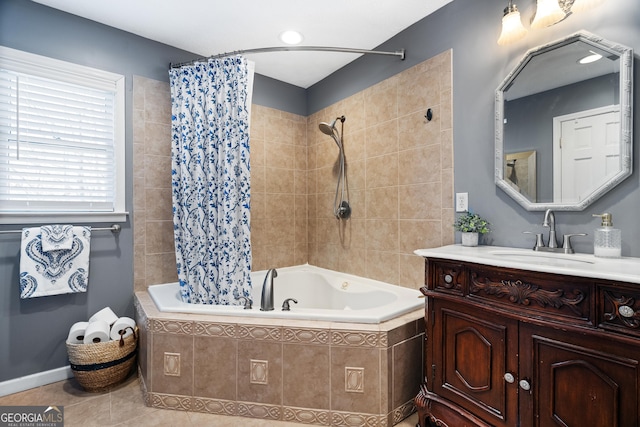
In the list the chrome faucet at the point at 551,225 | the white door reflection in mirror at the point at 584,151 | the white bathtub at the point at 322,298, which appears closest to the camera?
the white door reflection in mirror at the point at 584,151

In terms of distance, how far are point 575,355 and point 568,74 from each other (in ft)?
4.15

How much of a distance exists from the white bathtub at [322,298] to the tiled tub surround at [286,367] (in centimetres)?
5

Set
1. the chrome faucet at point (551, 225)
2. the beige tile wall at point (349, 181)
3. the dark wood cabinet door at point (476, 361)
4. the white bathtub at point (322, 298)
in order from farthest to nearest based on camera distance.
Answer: the beige tile wall at point (349, 181)
the white bathtub at point (322, 298)
the chrome faucet at point (551, 225)
the dark wood cabinet door at point (476, 361)

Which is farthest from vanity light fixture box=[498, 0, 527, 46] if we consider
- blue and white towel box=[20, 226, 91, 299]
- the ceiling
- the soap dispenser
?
blue and white towel box=[20, 226, 91, 299]

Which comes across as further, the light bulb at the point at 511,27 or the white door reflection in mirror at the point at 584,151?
the light bulb at the point at 511,27

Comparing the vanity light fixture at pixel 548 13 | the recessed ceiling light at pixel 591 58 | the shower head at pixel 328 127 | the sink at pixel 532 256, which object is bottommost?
the sink at pixel 532 256

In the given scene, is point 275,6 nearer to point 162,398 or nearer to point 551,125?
point 551,125

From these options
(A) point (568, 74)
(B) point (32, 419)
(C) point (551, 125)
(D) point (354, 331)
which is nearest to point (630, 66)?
(A) point (568, 74)

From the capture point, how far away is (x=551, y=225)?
4.91 feet

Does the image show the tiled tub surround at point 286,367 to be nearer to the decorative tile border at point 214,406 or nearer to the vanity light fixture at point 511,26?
the decorative tile border at point 214,406

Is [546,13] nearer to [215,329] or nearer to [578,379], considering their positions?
[578,379]

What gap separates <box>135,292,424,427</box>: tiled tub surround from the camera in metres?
1.62

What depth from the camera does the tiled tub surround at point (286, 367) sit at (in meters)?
1.62

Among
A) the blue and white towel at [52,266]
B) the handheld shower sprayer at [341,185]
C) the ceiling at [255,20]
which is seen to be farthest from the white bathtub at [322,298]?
the ceiling at [255,20]
